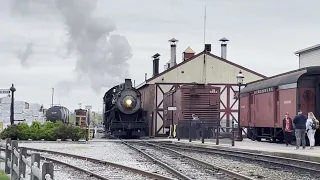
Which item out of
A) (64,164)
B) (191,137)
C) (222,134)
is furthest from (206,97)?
(64,164)

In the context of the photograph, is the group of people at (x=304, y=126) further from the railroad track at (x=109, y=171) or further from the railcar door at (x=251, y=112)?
the railcar door at (x=251, y=112)

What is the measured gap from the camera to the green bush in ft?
122

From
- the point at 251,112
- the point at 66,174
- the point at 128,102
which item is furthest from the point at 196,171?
the point at 128,102

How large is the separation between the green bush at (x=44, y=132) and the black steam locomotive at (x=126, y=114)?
13.7ft

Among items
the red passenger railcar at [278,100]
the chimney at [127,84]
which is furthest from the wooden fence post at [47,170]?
the chimney at [127,84]

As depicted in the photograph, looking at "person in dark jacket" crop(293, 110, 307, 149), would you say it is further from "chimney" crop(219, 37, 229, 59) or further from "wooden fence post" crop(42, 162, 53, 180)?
"chimney" crop(219, 37, 229, 59)

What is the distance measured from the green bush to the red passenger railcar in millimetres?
11317

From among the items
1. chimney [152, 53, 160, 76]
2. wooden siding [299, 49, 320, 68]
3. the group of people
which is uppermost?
chimney [152, 53, 160, 76]

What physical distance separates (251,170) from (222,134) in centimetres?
1399

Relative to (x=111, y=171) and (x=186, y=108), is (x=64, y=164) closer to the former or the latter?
(x=111, y=171)

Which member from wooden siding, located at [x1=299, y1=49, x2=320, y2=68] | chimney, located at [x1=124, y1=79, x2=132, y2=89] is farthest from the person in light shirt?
wooden siding, located at [x1=299, y1=49, x2=320, y2=68]

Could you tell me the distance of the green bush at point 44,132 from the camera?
37062 millimetres

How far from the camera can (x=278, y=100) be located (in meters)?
27.5

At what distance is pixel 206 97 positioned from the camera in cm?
3797
